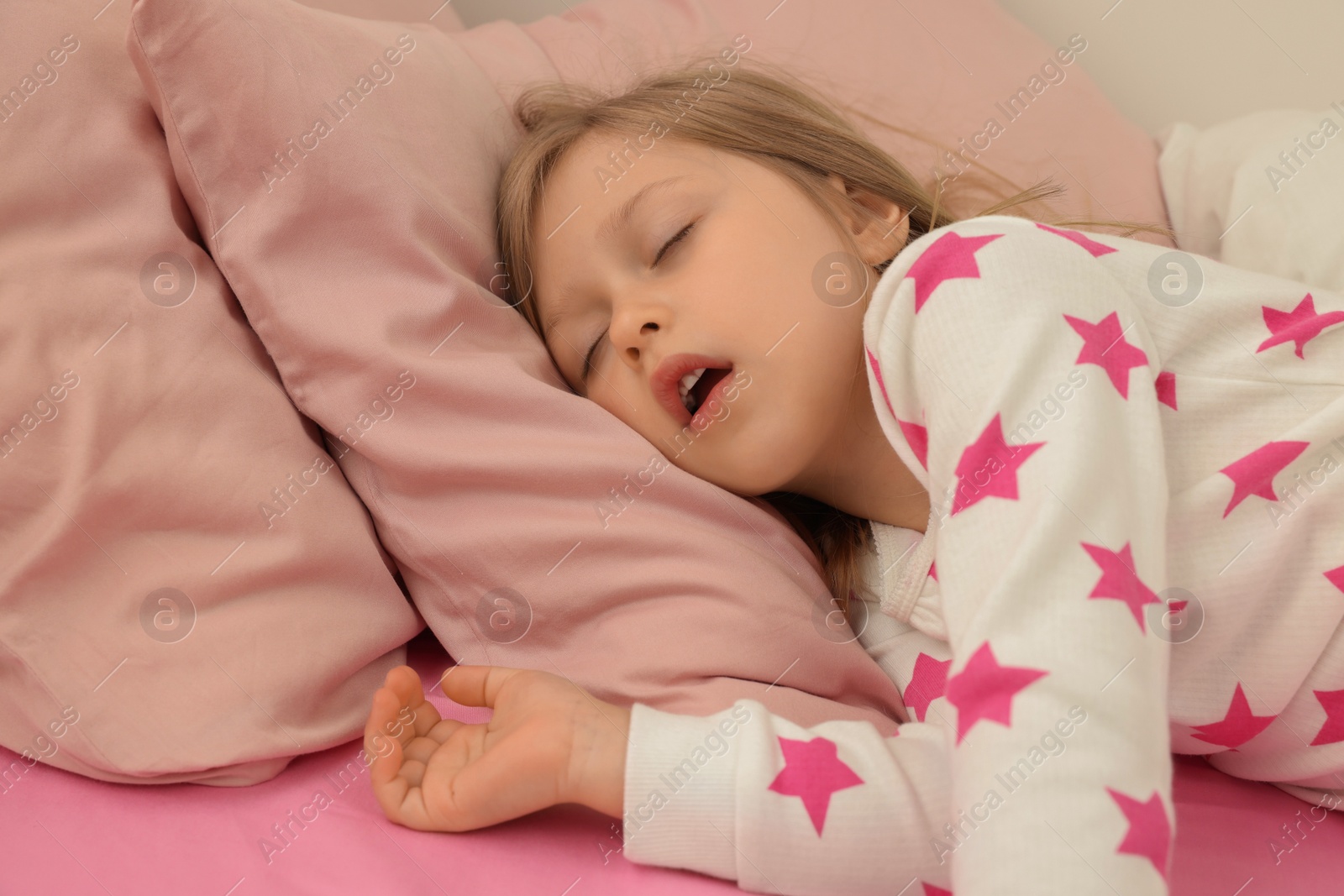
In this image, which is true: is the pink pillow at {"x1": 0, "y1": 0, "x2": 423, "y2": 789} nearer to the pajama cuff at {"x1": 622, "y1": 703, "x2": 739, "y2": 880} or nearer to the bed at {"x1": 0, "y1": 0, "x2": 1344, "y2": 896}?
the bed at {"x1": 0, "y1": 0, "x2": 1344, "y2": 896}

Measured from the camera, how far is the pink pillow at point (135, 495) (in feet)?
2.51

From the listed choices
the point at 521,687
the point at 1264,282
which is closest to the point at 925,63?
the point at 1264,282

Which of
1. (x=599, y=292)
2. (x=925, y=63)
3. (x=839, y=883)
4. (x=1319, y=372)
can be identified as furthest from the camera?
(x=925, y=63)

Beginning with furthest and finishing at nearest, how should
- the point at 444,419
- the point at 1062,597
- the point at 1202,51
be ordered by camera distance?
the point at 1202,51 < the point at 444,419 < the point at 1062,597

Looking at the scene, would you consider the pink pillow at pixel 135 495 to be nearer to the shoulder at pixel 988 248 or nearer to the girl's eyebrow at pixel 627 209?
the girl's eyebrow at pixel 627 209

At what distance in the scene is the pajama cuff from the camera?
28.2 inches

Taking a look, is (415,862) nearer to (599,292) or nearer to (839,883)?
(839,883)

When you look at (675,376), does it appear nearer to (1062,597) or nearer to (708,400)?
(708,400)

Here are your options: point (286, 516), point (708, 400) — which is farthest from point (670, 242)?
point (286, 516)

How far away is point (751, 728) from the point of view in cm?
74

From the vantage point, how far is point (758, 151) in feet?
3.45

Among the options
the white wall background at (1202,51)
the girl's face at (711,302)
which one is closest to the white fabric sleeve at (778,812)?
the girl's face at (711,302)

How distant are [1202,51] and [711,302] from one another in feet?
3.52

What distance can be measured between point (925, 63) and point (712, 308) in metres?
0.65
